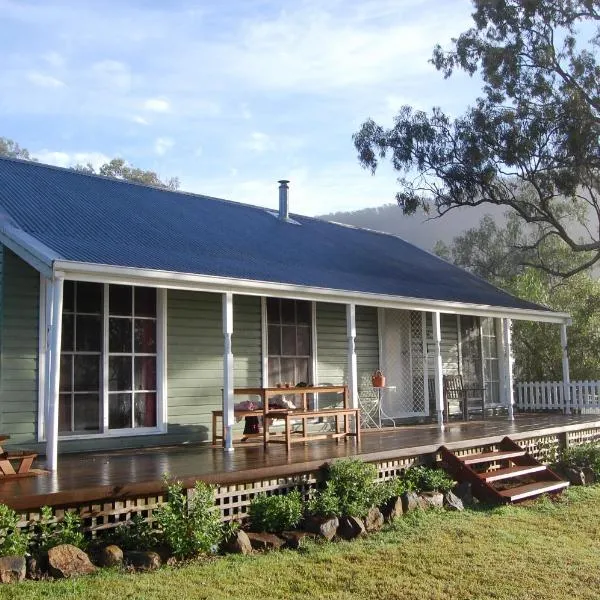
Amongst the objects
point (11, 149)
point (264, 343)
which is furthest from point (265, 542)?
point (11, 149)

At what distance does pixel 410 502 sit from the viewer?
8281 millimetres

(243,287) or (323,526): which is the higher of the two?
(243,287)

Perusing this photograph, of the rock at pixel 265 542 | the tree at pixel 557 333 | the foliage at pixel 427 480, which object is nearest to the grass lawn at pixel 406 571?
the rock at pixel 265 542

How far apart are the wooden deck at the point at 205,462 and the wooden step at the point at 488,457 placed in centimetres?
20

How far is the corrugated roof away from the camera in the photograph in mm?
9305

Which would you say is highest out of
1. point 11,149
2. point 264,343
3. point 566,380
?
point 11,149

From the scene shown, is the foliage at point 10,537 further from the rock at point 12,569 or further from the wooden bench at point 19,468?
the wooden bench at point 19,468

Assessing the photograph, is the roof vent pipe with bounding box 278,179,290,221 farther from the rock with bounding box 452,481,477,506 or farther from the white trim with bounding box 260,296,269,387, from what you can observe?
the rock with bounding box 452,481,477,506

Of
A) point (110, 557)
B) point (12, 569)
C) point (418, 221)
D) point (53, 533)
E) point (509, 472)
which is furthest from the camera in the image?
point (418, 221)

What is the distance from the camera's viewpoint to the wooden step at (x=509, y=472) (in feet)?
30.6

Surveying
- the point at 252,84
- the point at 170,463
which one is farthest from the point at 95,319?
the point at 252,84

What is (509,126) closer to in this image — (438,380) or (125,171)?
(438,380)

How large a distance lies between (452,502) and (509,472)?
1289 mm

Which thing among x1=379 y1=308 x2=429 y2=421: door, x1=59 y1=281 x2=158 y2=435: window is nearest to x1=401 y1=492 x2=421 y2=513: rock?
x1=59 y1=281 x2=158 y2=435: window
